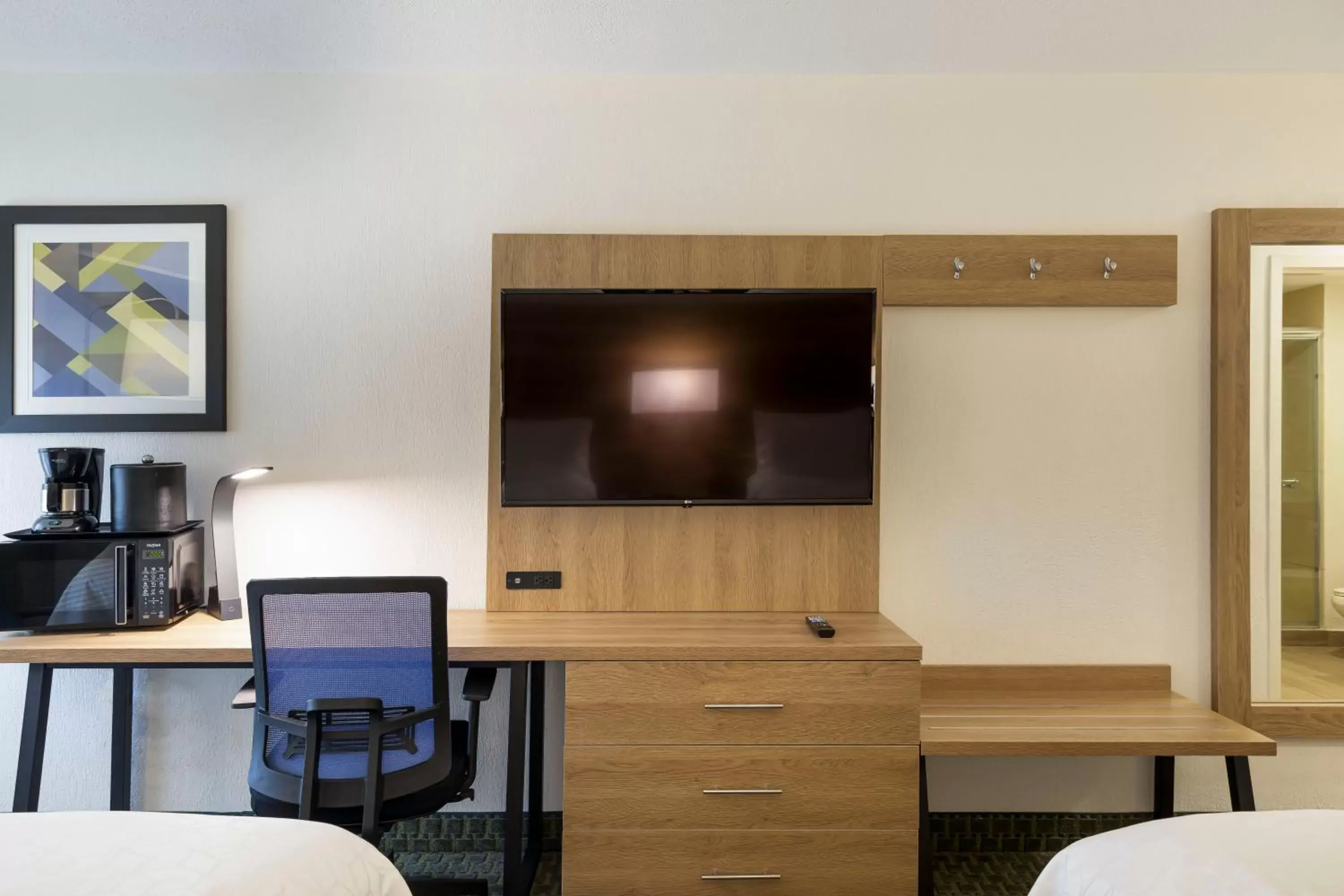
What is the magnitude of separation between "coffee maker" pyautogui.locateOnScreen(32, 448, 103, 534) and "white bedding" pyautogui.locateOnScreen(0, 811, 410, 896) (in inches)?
46.6

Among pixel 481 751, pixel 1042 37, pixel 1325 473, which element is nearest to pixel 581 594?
pixel 481 751

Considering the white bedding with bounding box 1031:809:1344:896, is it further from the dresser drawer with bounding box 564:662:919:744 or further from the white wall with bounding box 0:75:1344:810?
the white wall with bounding box 0:75:1344:810

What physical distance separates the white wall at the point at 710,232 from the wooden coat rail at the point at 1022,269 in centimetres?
7

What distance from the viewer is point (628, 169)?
251cm

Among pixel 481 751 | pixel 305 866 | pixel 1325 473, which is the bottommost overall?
pixel 481 751

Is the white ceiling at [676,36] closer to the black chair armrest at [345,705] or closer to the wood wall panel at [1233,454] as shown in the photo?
the wood wall panel at [1233,454]

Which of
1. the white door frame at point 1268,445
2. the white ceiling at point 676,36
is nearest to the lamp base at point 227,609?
the white ceiling at point 676,36

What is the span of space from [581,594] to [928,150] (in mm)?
1788

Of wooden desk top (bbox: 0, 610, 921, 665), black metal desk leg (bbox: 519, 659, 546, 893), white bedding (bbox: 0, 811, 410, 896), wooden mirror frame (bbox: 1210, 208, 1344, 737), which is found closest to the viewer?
white bedding (bbox: 0, 811, 410, 896)

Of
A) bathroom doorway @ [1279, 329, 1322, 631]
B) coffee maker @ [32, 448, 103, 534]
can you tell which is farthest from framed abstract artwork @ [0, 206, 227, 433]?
bathroom doorway @ [1279, 329, 1322, 631]

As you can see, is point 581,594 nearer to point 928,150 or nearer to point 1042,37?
point 928,150

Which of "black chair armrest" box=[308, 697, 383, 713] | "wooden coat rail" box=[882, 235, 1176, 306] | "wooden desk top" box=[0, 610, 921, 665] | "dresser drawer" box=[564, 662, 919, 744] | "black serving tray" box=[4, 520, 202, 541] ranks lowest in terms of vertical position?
"dresser drawer" box=[564, 662, 919, 744]

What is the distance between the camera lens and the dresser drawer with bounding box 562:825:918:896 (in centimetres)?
204

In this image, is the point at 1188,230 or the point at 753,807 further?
the point at 1188,230
